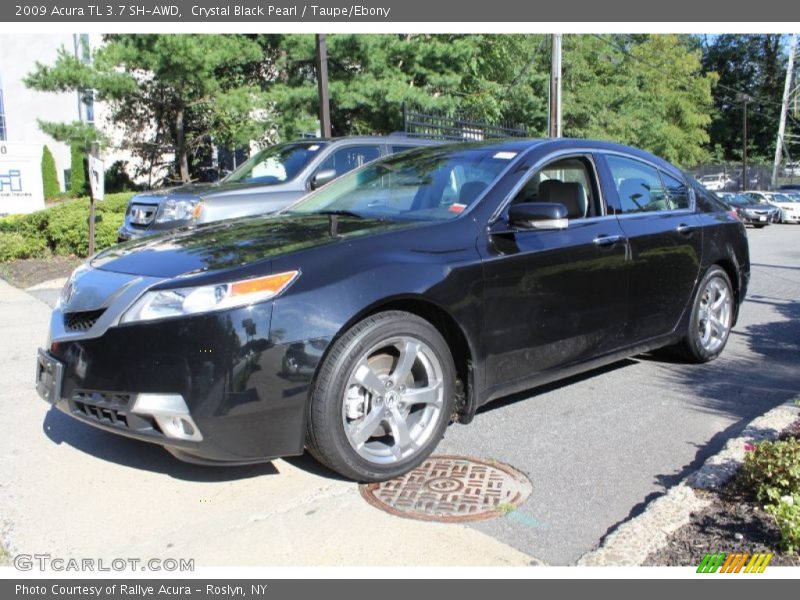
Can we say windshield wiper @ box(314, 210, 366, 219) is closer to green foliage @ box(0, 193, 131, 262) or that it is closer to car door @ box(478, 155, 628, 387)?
car door @ box(478, 155, 628, 387)

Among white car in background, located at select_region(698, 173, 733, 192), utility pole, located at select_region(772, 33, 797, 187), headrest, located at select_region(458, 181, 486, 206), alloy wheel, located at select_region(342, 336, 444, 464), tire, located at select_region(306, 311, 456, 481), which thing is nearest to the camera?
tire, located at select_region(306, 311, 456, 481)

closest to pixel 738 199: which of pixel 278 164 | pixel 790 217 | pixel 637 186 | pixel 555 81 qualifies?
pixel 790 217

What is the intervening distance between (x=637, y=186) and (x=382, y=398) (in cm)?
265

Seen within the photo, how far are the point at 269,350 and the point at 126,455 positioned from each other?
1.34 m

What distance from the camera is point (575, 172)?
464 cm

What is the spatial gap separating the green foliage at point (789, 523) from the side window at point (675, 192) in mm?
2922

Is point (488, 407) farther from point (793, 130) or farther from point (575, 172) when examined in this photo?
point (793, 130)

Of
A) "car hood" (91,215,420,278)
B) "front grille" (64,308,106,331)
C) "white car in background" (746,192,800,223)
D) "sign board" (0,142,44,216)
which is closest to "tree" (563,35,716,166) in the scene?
"white car in background" (746,192,800,223)

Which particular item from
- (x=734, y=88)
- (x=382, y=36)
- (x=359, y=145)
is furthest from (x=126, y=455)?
(x=734, y=88)

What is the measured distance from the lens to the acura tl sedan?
302 cm

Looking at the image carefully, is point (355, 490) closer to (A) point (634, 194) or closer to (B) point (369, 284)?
(B) point (369, 284)

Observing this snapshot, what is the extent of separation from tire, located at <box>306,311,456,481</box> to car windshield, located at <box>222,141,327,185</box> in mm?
5371

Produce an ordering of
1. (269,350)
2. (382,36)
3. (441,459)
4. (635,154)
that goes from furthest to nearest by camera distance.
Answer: (382,36) < (635,154) < (441,459) < (269,350)

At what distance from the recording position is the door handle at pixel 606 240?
14.5 ft
